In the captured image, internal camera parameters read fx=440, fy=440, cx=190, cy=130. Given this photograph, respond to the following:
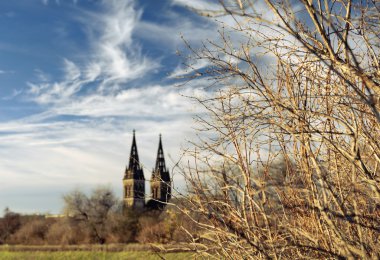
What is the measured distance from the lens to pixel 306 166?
248cm

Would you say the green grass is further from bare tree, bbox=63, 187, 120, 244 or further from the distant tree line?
bare tree, bbox=63, 187, 120, 244

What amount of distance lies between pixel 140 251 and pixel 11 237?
19124 millimetres

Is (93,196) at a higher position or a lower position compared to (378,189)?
higher

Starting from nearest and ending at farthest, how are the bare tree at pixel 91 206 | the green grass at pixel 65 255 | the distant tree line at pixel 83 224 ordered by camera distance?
the green grass at pixel 65 255 < the distant tree line at pixel 83 224 < the bare tree at pixel 91 206


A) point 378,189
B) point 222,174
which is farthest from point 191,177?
point 378,189

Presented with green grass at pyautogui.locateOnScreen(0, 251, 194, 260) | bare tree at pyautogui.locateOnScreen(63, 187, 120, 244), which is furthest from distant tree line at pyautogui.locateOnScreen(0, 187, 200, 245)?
green grass at pyautogui.locateOnScreen(0, 251, 194, 260)

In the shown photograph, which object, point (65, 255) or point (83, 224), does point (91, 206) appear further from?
point (65, 255)

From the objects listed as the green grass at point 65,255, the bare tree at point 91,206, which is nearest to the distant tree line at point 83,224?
the bare tree at point 91,206

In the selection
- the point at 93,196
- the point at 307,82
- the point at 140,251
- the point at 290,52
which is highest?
the point at 93,196

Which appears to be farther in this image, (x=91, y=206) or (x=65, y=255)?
(x=91, y=206)

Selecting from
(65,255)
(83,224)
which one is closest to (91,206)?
(83,224)

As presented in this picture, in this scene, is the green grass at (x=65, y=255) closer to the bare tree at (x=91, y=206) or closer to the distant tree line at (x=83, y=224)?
the distant tree line at (x=83, y=224)

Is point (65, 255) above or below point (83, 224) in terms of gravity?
below

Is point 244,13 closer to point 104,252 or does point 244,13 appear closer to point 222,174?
point 222,174
